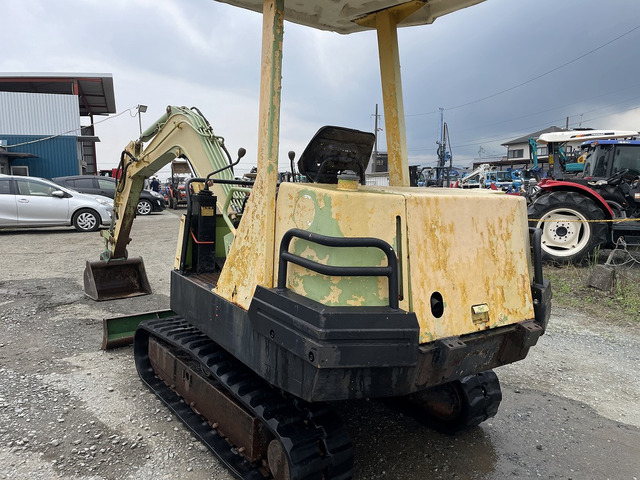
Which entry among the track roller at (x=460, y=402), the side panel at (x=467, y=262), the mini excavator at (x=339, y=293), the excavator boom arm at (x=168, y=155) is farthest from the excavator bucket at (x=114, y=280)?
the side panel at (x=467, y=262)

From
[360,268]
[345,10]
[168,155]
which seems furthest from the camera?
[168,155]

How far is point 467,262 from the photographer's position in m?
2.32

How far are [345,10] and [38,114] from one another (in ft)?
86.1

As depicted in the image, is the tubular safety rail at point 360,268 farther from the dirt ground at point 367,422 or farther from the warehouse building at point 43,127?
the warehouse building at point 43,127

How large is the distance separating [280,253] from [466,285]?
91cm

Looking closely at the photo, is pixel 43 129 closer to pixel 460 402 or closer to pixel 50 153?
pixel 50 153

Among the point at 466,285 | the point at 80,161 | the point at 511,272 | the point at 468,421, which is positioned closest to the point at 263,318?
the point at 466,285

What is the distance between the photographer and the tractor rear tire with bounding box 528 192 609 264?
8.21 m

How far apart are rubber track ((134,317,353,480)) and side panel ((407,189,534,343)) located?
79cm

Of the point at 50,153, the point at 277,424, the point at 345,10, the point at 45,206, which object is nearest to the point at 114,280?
the point at 277,424

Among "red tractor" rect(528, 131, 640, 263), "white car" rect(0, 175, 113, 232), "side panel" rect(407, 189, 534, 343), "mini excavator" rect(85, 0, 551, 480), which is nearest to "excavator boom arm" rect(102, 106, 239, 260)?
"mini excavator" rect(85, 0, 551, 480)

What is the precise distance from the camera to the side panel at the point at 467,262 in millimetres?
2154

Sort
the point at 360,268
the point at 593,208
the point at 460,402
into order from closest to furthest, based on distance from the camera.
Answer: the point at 360,268 < the point at 460,402 < the point at 593,208

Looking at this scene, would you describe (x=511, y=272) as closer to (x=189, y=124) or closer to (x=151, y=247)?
(x=189, y=124)
